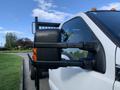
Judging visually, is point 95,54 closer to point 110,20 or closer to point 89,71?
point 89,71

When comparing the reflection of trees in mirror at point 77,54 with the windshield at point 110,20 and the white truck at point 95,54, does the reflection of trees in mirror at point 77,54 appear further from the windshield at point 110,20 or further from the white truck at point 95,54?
the windshield at point 110,20

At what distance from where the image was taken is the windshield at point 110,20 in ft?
8.12

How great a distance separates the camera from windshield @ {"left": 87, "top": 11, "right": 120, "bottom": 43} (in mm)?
2474

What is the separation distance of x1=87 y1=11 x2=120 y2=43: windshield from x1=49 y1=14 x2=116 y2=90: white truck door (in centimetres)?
7

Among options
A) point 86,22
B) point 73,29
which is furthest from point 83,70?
point 73,29

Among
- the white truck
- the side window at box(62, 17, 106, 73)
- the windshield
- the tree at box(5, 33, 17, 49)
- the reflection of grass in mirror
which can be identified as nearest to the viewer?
the white truck

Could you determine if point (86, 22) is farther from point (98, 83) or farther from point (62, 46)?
point (98, 83)

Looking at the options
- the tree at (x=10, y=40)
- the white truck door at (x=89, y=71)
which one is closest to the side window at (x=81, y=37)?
the white truck door at (x=89, y=71)

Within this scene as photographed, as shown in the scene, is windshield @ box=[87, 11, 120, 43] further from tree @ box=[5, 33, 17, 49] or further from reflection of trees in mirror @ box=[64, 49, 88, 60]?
tree @ box=[5, 33, 17, 49]

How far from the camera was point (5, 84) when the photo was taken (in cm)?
879

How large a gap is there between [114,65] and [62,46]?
1.64ft

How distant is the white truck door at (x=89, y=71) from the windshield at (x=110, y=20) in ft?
0.23

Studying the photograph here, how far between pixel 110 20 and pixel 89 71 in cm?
61

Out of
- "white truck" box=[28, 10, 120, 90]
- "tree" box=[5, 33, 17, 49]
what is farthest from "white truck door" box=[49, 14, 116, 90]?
"tree" box=[5, 33, 17, 49]
